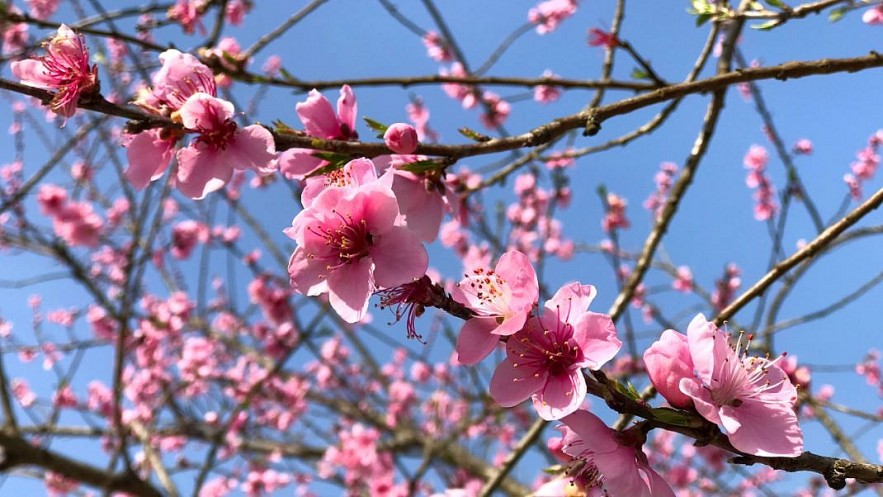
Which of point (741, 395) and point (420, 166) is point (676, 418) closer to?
point (741, 395)

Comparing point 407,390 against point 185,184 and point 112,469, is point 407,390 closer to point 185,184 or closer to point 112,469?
point 112,469

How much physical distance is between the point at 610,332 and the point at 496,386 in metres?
0.24

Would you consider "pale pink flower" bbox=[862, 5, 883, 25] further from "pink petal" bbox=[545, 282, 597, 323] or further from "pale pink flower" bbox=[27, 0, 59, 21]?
"pale pink flower" bbox=[27, 0, 59, 21]

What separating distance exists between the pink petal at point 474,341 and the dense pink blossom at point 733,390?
0.29 m

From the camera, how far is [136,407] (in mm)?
6730

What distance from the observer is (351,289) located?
46.8 inches

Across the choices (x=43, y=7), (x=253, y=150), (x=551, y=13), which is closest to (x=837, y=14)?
(x=253, y=150)

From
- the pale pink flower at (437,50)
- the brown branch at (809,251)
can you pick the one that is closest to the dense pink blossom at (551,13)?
the pale pink flower at (437,50)

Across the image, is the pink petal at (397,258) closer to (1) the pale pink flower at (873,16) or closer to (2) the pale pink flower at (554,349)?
(2) the pale pink flower at (554,349)

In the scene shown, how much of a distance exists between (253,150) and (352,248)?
34 cm

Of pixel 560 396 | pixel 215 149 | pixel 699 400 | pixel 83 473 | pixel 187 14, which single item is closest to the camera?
pixel 699 400

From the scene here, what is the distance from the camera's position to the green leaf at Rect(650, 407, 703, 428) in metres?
0.99

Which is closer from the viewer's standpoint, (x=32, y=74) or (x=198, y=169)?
(x=32, y=74)

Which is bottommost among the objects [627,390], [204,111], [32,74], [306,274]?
[627,390]
